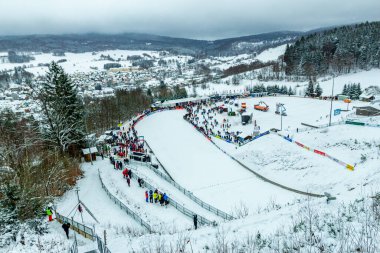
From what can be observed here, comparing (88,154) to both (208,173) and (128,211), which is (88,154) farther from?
(128,211)

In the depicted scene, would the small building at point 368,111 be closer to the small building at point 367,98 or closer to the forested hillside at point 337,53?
the small building at point 367,98

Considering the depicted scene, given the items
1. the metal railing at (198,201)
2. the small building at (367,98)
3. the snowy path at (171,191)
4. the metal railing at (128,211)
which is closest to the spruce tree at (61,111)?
the snowy path at (171,191)

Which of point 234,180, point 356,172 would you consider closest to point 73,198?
point 234,180

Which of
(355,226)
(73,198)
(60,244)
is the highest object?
(355,226)

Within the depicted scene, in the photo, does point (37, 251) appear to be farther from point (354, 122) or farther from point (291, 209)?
point (354, 122)

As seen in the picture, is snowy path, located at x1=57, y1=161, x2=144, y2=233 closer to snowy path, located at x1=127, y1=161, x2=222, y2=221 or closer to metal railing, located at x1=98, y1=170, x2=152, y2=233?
metal railing, located at x1=98, y1=170, x2=152, y2=233

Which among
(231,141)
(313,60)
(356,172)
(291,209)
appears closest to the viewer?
(291,209)

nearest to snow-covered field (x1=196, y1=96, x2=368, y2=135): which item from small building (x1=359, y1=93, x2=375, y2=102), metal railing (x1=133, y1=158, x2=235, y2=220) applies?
small building (x1=359, y1=93, x2=375, y2=102)

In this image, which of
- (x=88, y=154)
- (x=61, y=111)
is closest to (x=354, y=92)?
(x=88, y=154)
